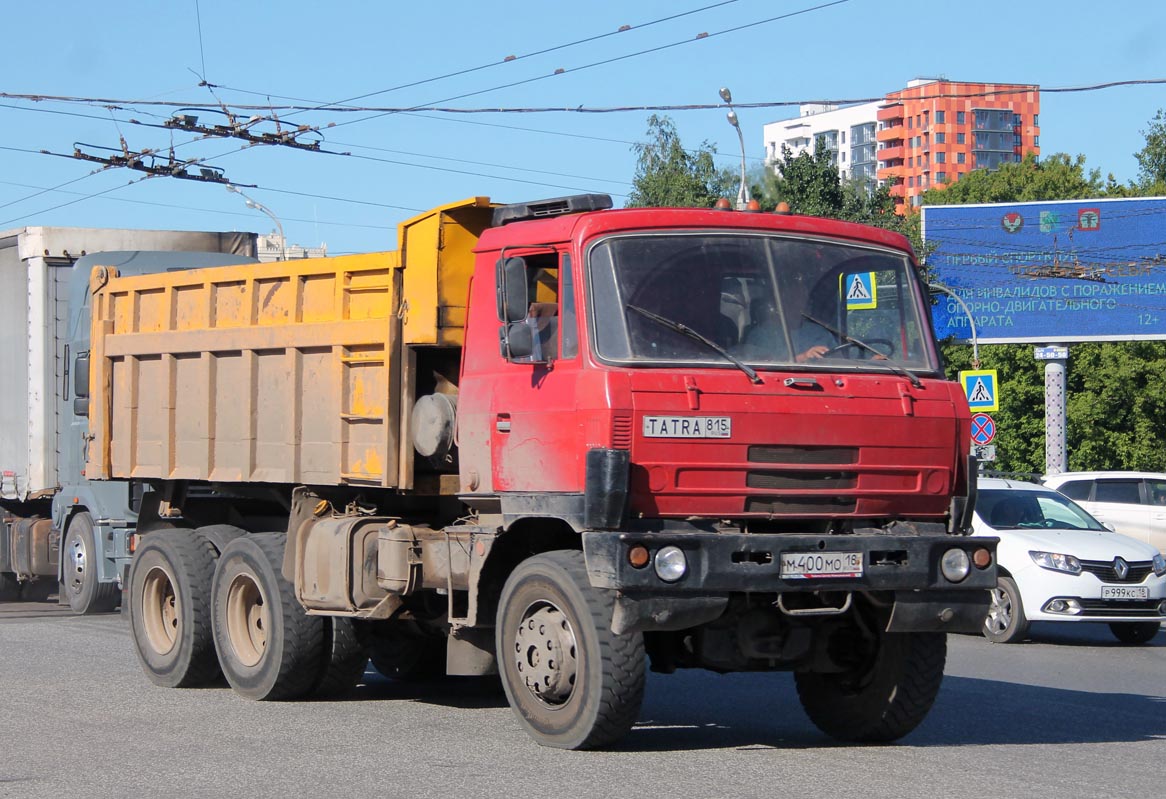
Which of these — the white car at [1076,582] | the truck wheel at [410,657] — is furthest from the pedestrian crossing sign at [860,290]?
the white car at [1076,582]

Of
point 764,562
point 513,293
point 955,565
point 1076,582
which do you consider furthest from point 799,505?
point 1076,582

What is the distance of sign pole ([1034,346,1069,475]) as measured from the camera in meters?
38.5

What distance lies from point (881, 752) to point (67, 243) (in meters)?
12.9

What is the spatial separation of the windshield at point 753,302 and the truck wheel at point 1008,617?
7.41m

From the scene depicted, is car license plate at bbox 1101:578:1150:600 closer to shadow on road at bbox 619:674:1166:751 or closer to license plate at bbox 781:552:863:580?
shadow on road at bbox 619:674:1166:751

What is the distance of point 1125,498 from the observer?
24.2 m

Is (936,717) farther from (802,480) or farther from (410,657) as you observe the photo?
(410,657)

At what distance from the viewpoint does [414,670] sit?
39.8 feet

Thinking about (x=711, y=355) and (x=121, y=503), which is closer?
(x=711, y=355)

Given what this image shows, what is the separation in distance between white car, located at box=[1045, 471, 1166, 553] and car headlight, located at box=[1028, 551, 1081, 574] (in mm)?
7982

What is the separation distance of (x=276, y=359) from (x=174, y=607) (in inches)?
86.2

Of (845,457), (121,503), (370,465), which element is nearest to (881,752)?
(845,457)

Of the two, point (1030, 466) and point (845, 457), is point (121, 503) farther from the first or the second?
point (1030, 466)

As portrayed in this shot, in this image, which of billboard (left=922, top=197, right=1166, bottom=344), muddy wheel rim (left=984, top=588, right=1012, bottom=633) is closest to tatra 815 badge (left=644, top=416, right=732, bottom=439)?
muddy wheel rim (left=984, top=588, right=1012, bottom=633)
